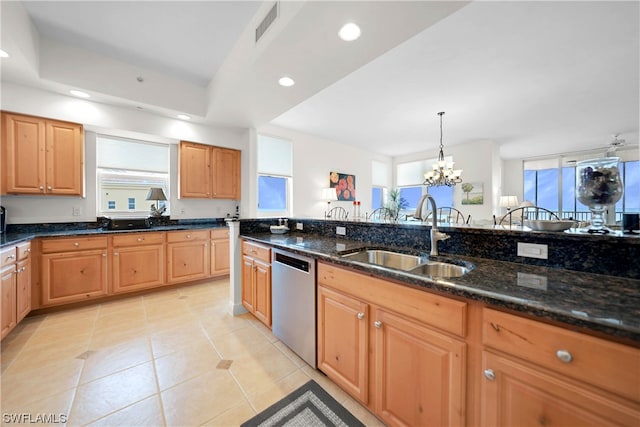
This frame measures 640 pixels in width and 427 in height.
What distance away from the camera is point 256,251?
7.80ft

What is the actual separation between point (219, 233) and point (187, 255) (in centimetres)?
56

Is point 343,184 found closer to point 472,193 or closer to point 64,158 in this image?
point 472,193

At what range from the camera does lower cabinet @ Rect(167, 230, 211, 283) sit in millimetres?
3459

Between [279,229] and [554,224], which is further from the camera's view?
[279,229]

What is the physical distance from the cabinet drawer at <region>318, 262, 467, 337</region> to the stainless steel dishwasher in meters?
0.24

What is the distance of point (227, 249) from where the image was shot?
3.99 m

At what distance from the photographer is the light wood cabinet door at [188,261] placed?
346cm

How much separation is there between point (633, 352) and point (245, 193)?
14.4ft

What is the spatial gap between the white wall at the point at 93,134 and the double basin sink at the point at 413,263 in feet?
10.3

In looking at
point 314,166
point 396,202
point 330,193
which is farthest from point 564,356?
point 396,202

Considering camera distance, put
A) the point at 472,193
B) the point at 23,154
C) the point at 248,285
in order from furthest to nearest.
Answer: the point at 472,193 < the point at 23,154 < the point at 248,285

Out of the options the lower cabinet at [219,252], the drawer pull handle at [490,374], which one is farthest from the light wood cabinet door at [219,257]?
the drawer pull handle at [490,374]

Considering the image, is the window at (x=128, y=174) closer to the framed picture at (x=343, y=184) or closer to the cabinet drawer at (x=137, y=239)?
the cabinet drawer at (x=137, y=239)

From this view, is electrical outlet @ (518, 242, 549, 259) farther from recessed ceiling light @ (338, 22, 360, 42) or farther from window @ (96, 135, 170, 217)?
window @ (96, 135, 170, 217)
